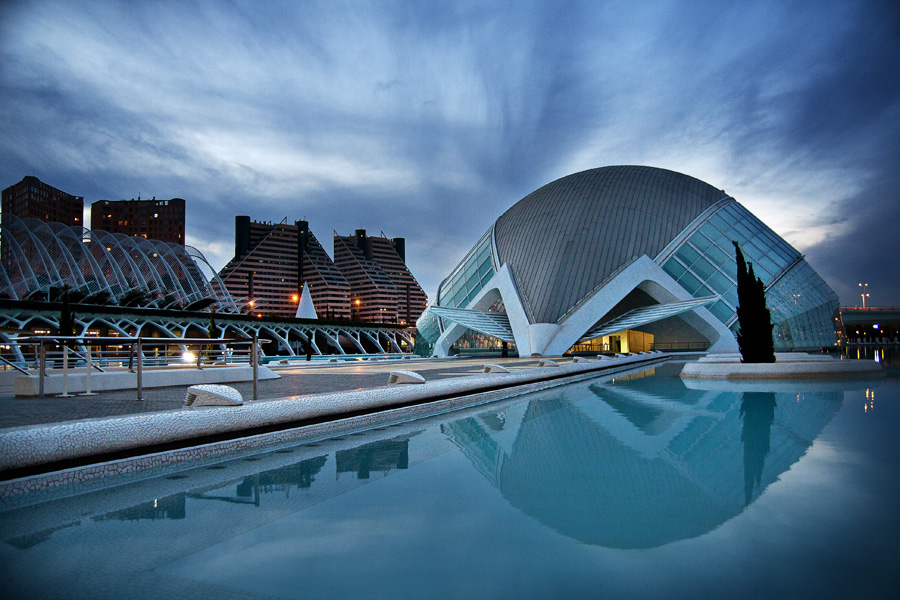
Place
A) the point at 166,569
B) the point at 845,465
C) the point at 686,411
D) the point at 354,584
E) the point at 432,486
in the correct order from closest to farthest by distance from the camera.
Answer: the point at 354,584 < the point at 166,569 < the point at 432,486 < the point at 845,465 < the point at 686,411

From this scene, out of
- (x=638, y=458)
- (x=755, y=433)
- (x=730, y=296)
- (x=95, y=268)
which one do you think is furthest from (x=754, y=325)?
(x=95, y=268)

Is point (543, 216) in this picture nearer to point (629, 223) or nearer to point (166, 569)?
point (629, 223)

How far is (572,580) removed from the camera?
2500mm

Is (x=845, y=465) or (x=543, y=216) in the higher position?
(x=543, y=216)

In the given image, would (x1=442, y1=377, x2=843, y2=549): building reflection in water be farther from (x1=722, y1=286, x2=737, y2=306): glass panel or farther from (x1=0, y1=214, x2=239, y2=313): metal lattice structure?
(x1=0, y1=214, x2=239, y2=313): metal lattice structure

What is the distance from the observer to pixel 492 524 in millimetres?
3281

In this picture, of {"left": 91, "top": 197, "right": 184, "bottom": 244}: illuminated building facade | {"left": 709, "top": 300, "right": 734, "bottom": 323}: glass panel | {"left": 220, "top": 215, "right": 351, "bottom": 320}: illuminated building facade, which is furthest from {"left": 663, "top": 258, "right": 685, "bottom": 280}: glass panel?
{"left": 91, "top": 197, "right": 184, "bottom": 244}: illuminated building facade

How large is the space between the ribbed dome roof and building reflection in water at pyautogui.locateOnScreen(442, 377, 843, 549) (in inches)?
831

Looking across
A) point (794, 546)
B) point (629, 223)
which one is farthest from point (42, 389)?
point (629, 223)

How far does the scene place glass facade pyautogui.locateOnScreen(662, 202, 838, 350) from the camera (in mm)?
30062

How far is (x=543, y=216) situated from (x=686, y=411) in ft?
91.8

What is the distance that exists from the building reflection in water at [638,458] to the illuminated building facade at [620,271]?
796 inches

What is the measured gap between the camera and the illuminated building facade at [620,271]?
29516 millimetres

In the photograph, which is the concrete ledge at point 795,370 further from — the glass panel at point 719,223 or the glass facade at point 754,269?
the glass panel at point 719,223
